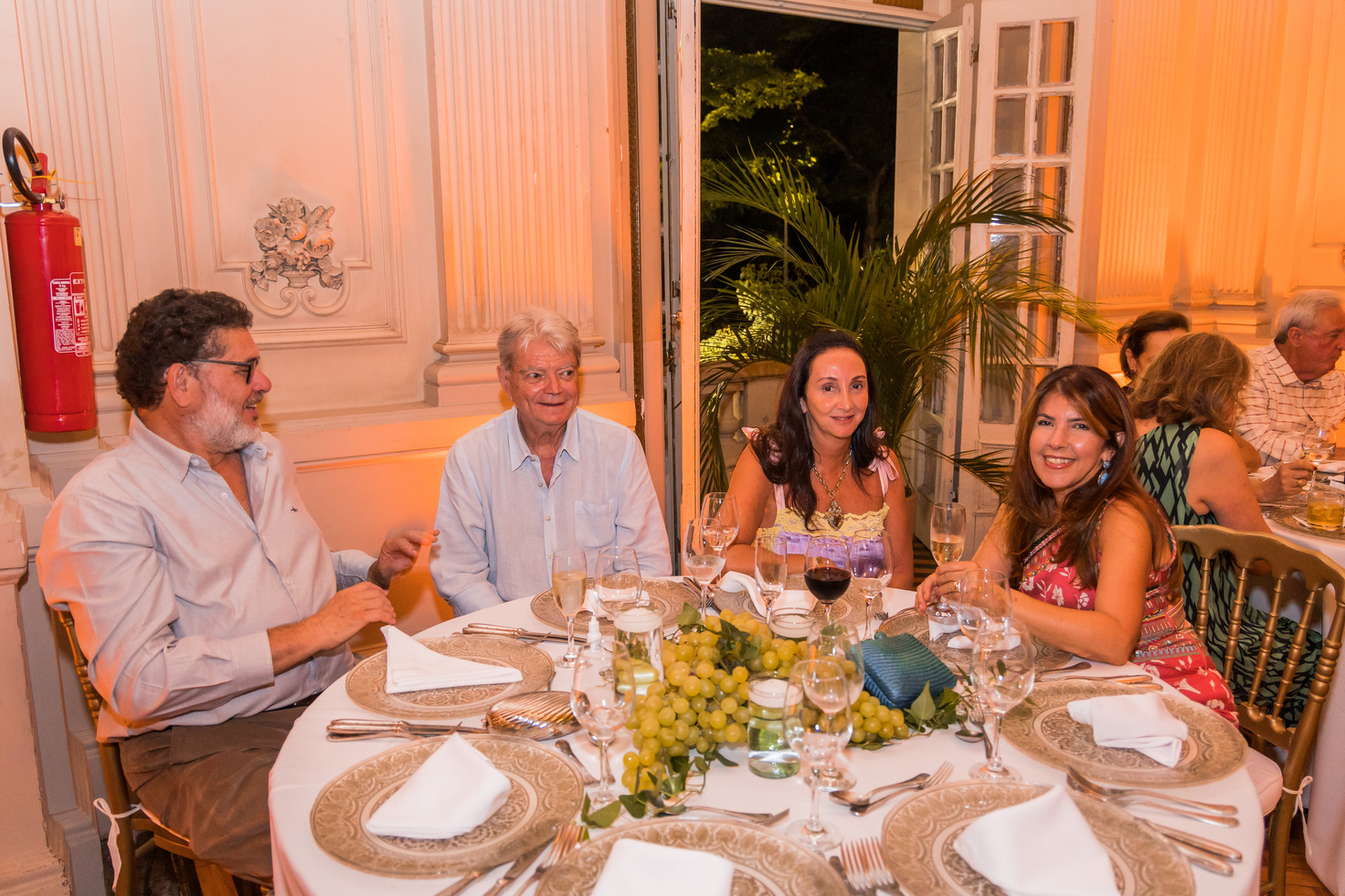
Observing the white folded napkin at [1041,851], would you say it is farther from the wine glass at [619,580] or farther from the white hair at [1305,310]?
the white hair at [1305,310]

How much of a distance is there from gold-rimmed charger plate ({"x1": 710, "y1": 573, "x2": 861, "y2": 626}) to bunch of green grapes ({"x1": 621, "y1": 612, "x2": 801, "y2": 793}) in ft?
0.71

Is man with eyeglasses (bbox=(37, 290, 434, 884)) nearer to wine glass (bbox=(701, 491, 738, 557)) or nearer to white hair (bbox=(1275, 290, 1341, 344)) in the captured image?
wine glass (bbox=(701, 491, 738, 557))

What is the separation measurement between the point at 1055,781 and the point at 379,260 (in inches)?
111

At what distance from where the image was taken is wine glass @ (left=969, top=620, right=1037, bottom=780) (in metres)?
1.32

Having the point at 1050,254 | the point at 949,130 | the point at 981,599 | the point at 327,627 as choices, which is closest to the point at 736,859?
the point at 981,599

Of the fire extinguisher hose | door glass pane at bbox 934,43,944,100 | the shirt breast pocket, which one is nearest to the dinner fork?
the shirt breast pocket

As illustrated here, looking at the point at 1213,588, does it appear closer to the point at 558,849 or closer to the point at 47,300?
the point at 558,849

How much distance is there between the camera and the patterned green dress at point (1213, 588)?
8.50 ft

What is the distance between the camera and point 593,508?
9.00 feet

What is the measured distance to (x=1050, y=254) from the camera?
200 inches

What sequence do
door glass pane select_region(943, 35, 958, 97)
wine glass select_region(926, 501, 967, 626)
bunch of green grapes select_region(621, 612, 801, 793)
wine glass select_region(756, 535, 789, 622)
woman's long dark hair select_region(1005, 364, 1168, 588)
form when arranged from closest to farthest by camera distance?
bunch of green grapes select_region(621, 612, 801, 793) → wine glass select_region(756, 535, 789, 622) → wine glass select_region(926, 501, 967, 626) → woman's long dark hair select_region(1005, 364, 1168, 588) → door glass pane select_region(943, 35, 958, 97)

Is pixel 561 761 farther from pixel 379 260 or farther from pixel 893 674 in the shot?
pixel 379 260

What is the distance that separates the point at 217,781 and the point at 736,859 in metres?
1.23

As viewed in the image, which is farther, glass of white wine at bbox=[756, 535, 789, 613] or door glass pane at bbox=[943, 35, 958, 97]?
door glass pane at bbox=[943, 35, 958, 97]
